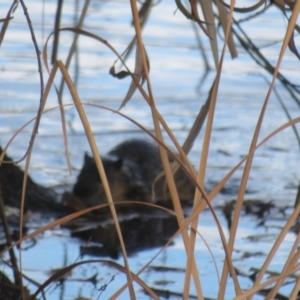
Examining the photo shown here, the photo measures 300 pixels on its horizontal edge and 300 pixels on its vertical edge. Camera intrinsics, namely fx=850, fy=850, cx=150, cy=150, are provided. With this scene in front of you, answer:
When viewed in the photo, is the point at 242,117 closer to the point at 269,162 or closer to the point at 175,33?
the point at 269,162

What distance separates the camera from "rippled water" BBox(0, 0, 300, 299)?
8.22 ft

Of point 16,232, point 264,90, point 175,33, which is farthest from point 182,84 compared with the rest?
point 16,232

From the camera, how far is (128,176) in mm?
4145

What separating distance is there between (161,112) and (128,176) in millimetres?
700

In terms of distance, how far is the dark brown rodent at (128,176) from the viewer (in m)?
3.77

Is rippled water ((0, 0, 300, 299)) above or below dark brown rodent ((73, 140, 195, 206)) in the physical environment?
above

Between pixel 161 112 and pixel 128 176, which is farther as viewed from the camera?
pixel 161 112

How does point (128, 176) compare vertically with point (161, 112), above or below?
below

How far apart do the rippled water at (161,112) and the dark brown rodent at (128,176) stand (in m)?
0.12

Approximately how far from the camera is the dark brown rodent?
12.4ft

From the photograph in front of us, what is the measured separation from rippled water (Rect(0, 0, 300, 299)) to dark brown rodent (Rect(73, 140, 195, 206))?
0.12 m

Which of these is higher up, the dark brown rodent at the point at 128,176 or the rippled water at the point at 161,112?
the rippled water at the point at 161,112

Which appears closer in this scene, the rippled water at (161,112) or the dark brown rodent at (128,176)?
the rippled water at (161,112)

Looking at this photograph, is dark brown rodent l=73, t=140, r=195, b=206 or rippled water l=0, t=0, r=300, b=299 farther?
dark brown rodent l=73, t=140, r=195, b=206
